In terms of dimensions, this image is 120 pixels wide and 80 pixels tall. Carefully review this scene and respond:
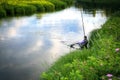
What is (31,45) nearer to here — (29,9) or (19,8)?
(19,8)

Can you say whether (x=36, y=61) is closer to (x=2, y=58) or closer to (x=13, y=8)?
(x=2, y=58)

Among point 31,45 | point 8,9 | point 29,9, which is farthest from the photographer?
point 29,9

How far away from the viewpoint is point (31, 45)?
74.8 feet

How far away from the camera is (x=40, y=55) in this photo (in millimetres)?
19406

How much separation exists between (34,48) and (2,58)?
138 inches

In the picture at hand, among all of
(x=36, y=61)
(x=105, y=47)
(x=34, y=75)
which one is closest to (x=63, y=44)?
(x=36, y=61)

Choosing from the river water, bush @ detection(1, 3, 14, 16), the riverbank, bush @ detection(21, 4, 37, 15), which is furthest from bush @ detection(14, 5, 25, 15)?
the river water

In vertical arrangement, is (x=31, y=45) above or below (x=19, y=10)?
above

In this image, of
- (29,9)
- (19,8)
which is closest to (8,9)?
(19,8)

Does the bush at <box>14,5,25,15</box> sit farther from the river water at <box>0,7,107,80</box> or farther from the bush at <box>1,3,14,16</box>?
the river water at <box>0,7,107,80</box>

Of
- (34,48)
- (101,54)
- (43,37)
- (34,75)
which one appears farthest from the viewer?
(43,37)

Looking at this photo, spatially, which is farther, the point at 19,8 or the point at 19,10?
the point at 19,8

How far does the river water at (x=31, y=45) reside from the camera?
16.1 m

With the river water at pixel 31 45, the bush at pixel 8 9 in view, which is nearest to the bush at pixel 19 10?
the bush at pixel 8 9
